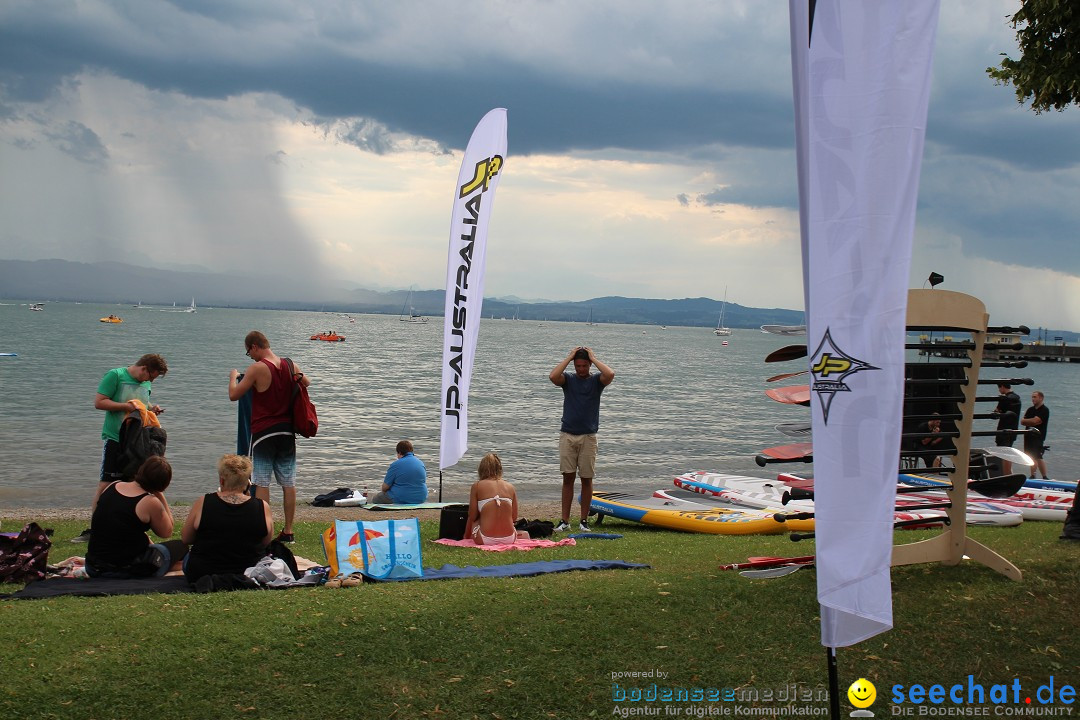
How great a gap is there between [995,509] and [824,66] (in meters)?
9.83

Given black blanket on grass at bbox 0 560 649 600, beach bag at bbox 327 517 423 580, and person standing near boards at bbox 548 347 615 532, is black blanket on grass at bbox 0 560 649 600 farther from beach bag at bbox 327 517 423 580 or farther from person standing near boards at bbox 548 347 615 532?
person standing near boards at bbox 548 347 615 532

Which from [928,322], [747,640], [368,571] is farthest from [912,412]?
[368,571]

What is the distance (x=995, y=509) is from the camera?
37.8 feet

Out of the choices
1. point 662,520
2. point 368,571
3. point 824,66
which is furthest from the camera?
point 662,520

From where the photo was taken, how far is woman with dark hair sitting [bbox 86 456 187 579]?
6883 mm

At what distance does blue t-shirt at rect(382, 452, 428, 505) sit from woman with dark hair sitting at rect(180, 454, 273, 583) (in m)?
6.15

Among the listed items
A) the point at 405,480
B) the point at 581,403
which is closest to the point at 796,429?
the point at 581,403

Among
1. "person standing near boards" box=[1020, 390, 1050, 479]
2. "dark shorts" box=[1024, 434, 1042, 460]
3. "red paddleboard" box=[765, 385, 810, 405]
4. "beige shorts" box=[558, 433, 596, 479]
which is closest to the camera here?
"red paddleboard" box=[765, 385, 810, 405]

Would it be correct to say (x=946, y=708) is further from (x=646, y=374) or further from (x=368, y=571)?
(x=646, y=374)

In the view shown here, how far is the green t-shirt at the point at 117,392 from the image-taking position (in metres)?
9.15

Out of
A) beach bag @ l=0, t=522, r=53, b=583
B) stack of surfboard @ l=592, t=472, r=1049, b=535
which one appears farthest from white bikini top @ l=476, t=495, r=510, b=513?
beach bag @ l=0, t=522, r=53, b=583

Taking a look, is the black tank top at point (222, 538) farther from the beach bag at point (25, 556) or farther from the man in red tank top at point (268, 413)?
the man in red tank top at point (268, 413)

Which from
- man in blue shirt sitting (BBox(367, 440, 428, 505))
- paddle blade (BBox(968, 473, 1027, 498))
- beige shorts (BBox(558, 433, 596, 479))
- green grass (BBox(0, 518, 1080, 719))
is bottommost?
man in blue shirt sitting (BBox(367, 440, 428, 505))

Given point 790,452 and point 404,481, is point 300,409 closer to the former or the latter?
point 404,481
